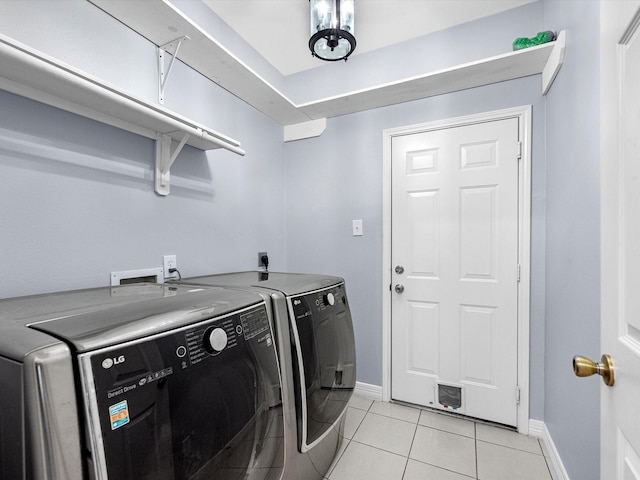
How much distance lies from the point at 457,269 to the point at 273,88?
69.1 inches

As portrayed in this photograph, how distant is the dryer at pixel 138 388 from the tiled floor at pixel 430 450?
0.82 metres

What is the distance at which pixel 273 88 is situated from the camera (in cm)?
202

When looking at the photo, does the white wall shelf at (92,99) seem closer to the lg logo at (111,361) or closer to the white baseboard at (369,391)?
the lg logo at (111,361)

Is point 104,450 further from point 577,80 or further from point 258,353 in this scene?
point 577,80

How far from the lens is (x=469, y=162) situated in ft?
6.72

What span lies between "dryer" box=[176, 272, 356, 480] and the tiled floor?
187 mm

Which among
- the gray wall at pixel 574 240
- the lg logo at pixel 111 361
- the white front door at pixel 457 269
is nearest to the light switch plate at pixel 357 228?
the white front door at pixel 457 269

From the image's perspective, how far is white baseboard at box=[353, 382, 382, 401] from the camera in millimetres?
2303

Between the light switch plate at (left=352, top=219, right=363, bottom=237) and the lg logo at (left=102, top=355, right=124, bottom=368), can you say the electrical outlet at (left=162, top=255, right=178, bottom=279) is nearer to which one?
the lg logo at (left=102, top=355, right=124, bottom=368)

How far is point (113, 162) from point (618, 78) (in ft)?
5.75

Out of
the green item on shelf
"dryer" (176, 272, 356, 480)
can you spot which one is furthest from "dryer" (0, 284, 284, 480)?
the green item on shelf

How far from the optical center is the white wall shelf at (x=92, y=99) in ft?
2.94

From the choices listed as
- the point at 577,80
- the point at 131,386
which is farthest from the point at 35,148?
the point at 577,80

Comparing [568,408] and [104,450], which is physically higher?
[104,450]
